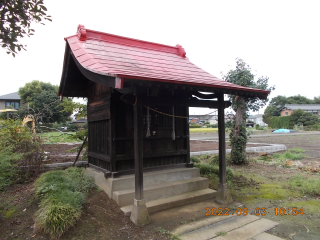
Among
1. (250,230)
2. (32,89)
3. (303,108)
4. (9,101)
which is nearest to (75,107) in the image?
(250,230)

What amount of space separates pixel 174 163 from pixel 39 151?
420 centimetres

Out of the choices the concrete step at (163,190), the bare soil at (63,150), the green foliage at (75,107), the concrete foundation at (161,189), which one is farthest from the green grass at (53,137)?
the concrete step at (163,190)

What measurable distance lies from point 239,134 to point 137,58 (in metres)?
5.93

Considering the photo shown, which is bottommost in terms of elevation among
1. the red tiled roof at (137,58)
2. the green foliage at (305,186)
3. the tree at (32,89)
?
the green foliage at (305,186)

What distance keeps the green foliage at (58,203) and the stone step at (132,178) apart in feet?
1.34

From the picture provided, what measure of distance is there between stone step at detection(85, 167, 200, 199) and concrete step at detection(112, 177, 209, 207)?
0.14 meters

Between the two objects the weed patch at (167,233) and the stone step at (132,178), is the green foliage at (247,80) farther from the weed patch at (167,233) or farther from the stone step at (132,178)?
the weed patch at (167,233)

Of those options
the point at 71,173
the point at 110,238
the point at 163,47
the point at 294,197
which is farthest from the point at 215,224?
the point at 163,47

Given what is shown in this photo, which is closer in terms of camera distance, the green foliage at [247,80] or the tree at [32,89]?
the green foliage at [247,80]

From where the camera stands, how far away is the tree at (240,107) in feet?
30.1

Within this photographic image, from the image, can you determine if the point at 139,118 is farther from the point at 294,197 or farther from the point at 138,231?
the point at 294,197

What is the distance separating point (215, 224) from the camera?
164 inches

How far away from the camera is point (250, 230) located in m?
3.90
